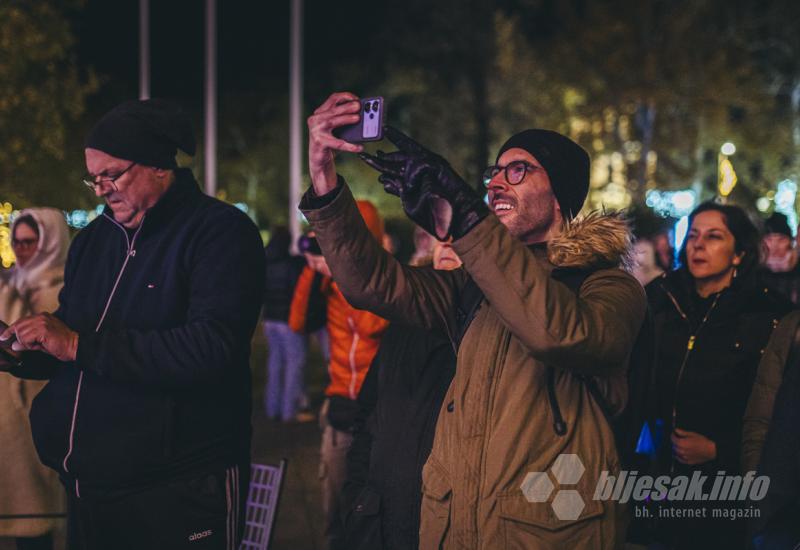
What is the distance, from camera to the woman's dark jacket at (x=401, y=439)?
3.24 meters

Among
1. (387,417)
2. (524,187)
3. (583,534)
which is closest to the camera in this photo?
(583,534)

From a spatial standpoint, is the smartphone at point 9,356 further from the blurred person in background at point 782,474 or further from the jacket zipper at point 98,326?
the blurred person in background at point 782,474

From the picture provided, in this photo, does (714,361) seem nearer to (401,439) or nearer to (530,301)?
(401,439)

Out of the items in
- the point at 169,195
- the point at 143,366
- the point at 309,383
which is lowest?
the point at 309,383

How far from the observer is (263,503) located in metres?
4.32

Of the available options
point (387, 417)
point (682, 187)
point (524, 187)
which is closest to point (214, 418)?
point (387, 417)

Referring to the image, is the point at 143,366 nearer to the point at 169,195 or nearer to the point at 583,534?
the point at 169,195

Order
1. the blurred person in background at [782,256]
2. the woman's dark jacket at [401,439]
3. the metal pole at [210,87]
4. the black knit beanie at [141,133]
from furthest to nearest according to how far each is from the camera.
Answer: the metal pole at [210,87] < the blurred person in background at [782,256] < the woman's dark jacket at [401,439] < the black knit beanie at [141,133]

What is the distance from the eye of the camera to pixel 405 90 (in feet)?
111

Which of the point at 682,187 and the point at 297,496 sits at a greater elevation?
the point at 682,187

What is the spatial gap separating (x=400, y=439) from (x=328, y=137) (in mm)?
1286

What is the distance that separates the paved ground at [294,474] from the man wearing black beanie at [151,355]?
3.23 metres

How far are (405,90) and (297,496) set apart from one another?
1099 inches

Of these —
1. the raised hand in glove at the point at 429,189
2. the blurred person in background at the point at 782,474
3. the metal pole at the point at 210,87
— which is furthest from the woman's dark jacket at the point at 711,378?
the metal pole at the point at 210,87
